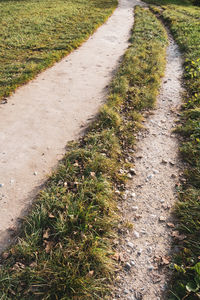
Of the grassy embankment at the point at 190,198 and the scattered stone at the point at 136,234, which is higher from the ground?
the grassy embankment at the point at 190,198

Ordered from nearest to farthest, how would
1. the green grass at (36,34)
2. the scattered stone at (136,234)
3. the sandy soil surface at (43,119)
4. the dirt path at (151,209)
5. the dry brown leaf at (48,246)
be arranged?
the dirt path at (151,209)
the dry brown leaf at (48,246)
the scattered stone at (136,234)
the sandy soil surface at (43,119)
the green grass at (36,34)

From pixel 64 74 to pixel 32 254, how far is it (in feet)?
24.1

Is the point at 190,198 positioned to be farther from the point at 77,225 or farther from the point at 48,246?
the point at 48,246

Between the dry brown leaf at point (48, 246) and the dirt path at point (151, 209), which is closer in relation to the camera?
the dirt path at point (151, 209)

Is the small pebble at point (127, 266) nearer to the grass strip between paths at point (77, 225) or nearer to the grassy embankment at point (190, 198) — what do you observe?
the grass strip between paths at point (77, 225)

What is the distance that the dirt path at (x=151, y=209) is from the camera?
3237 millimetres

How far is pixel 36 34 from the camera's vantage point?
12.3 meters

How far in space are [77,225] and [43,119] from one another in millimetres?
3727

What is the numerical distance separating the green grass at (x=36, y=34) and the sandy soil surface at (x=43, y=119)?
50cm

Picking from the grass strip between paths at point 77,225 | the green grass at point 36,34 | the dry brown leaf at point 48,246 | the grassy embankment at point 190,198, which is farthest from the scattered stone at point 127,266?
the green grass at point 36,34

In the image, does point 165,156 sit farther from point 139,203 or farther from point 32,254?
point 32,254

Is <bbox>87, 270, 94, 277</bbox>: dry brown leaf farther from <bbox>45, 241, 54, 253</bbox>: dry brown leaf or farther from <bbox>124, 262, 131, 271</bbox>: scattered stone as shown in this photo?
<bbox>45, 241, 54, 253</bbox>: dry brown leaf

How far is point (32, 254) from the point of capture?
130 inches

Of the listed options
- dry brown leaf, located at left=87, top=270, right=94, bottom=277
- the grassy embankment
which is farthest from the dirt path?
dry brown leaf, located at left=87, top=270, right=94, bottom=277
